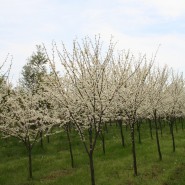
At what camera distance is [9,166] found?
21875 mm

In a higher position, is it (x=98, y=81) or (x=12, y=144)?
(x=98, y=81)

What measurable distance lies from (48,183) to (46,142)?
16358 mm

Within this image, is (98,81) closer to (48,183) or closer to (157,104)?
(48,183)

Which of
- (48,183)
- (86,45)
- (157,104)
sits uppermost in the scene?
(86,45)

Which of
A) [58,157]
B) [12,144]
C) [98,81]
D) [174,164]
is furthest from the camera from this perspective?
[12,144]

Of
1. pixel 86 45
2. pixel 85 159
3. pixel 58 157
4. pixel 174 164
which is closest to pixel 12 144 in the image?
pixel 58 157

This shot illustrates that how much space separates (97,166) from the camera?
1969 cm

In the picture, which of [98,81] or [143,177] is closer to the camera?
[98,81]

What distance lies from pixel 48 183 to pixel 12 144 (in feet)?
53.4

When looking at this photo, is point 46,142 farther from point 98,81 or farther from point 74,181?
point 98,81

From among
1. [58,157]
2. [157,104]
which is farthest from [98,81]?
[58,157]

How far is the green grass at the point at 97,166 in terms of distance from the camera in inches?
619

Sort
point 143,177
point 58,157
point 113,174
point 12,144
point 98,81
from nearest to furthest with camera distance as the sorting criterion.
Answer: point 98,81 < point 143,177 < point 113,174 < point 58,157 < point 12,144

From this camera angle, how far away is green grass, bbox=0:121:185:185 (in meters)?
15.7
